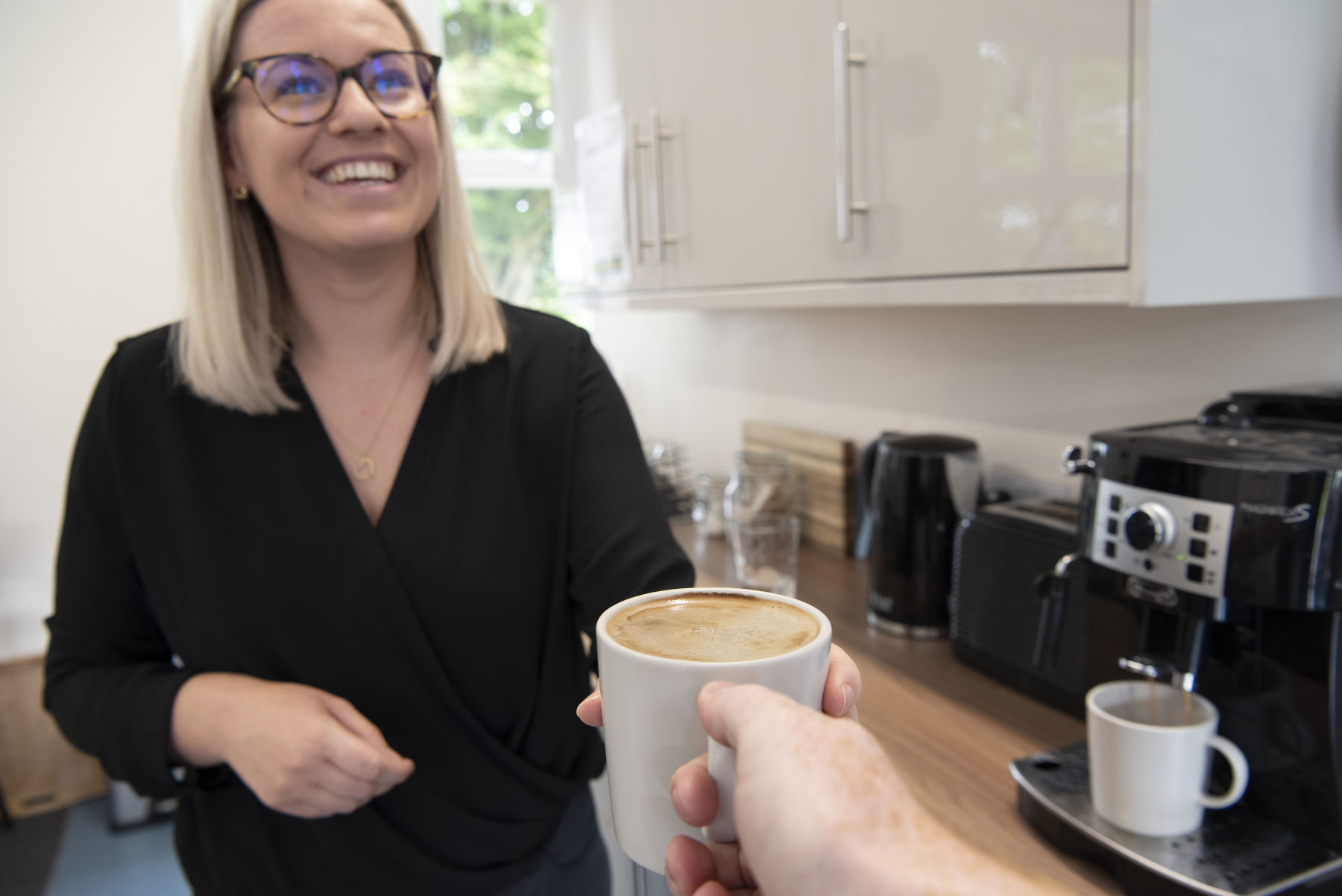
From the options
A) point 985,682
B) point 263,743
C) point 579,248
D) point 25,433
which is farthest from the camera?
point 25,433

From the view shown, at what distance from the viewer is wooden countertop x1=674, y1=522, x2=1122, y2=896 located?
3.06 feet

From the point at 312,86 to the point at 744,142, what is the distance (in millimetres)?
810

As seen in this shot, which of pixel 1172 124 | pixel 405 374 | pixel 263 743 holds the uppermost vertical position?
pixel 1172 124

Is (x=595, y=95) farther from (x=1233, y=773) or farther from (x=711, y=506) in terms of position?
(x=1233, y=773)

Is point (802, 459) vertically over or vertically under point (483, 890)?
over

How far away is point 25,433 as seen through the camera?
2.64 metres

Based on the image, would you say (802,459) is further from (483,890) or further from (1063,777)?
(483,890)

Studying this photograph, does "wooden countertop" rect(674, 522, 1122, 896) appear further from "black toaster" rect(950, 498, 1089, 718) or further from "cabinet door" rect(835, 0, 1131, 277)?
"cabinet door" rect(835, 0, 1131, 277)

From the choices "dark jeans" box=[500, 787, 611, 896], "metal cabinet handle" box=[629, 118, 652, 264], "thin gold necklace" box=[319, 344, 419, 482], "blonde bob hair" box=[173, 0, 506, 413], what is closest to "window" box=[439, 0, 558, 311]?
"metal cabinet handle" box=[629, 118, 652, 264]

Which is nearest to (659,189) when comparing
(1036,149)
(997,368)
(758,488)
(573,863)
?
(758,488)

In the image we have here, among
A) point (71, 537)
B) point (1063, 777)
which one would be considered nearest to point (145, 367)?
point (71, 537)

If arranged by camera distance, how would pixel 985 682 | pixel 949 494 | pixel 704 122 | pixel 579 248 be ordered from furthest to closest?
pixel 579 248 < pixel 704 122 < pixel 949 494 < pixel 985 682

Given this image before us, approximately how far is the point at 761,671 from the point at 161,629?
2.80 feet

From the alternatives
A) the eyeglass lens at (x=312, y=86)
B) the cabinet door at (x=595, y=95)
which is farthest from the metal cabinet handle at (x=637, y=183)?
the eyeglass lens at (x=312, y=86)
